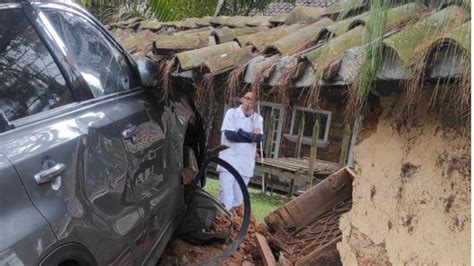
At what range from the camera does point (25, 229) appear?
196cm

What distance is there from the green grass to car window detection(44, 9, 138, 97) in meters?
5.92

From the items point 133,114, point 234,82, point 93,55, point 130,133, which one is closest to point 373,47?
point 234,82

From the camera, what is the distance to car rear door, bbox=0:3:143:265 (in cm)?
216

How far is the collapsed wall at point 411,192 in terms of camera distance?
9.46ft

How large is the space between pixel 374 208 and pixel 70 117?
1.96 metres

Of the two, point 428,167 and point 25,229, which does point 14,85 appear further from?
point 428,167

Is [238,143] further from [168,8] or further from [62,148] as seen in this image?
[62,148]

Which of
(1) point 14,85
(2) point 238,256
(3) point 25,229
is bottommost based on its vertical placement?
(2) point 238,256

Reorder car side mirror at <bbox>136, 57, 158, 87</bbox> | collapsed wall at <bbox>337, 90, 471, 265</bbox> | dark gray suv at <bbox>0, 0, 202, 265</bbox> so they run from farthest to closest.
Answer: car side mirror at <bbox>136, 57, 158, 87</bbox>
collapsed wall at <bbox>337, 90, 471, 265</bbox>
dark gray suv at <bbox>0, 0, 202, 265</bbox>

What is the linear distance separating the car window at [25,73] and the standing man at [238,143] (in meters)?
4.04

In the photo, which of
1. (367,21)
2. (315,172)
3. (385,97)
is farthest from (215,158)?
(315,172)

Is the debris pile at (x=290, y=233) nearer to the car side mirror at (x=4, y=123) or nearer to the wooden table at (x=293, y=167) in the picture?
the car side mirror at (x=4, y=123)

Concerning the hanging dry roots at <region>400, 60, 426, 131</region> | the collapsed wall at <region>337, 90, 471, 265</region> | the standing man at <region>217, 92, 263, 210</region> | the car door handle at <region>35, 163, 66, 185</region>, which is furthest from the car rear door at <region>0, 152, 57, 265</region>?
the standing man at <region>217, 92, 263, 210</region>

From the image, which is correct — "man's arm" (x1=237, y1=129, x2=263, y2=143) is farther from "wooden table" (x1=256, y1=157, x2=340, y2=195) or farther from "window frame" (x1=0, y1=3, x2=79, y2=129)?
"window frame" (x1=0, y1=3, x2=79, y2=129)
